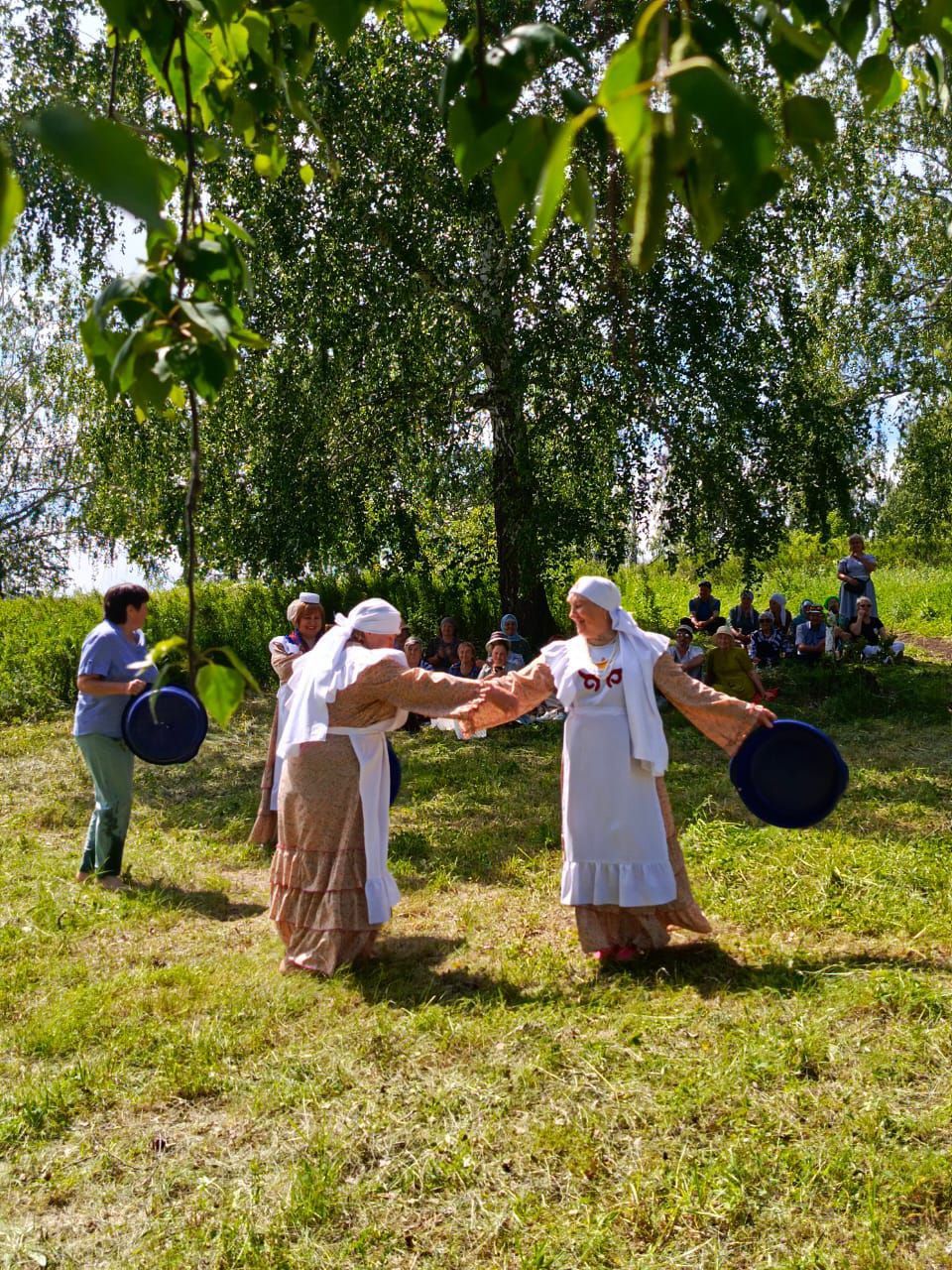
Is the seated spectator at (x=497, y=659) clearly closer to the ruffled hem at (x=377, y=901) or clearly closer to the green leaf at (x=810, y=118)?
the ruffled hem at (x=377, y=901)

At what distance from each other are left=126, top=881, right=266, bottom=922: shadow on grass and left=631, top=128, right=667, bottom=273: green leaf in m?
6.23

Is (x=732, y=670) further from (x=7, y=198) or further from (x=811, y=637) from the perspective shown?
(x=7, y=198)

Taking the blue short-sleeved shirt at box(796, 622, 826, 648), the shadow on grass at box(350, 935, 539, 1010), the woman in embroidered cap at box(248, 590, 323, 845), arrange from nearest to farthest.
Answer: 1. the shadow on grass at box(350, 935, 539, 1010)
2. the woman in embroidered cap at box(248, 590, 323, 845)
3. the blue short-sleeved shirt at box(796, 622, 826, 648)

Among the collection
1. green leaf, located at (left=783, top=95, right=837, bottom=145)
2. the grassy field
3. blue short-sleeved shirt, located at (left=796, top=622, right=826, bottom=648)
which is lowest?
the grassy field

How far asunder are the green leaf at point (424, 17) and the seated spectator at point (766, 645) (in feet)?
43.0

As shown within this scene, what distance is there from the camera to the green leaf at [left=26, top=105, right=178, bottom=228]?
44.5 inches

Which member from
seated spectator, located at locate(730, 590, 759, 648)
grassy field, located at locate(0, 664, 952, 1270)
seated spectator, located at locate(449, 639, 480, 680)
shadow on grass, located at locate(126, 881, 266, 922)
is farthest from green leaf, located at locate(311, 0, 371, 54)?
seated spectator, located at locate(730, 590, 759, 648)

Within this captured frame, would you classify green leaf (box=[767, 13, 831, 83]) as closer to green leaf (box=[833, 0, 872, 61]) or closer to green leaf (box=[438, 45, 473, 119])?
green leaf (box=[833, 0, 872, 61])

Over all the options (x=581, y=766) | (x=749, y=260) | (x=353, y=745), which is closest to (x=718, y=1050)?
(x=581, y=766)

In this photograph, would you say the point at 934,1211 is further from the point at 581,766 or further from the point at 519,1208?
the point at 581,766

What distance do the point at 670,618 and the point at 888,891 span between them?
1283cm

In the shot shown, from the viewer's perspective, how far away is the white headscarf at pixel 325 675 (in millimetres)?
5598

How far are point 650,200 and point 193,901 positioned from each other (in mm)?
6719

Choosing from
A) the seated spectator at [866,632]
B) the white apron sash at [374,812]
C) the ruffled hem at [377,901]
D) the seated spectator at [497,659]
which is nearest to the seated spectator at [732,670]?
the seated spectator at [497,659]
